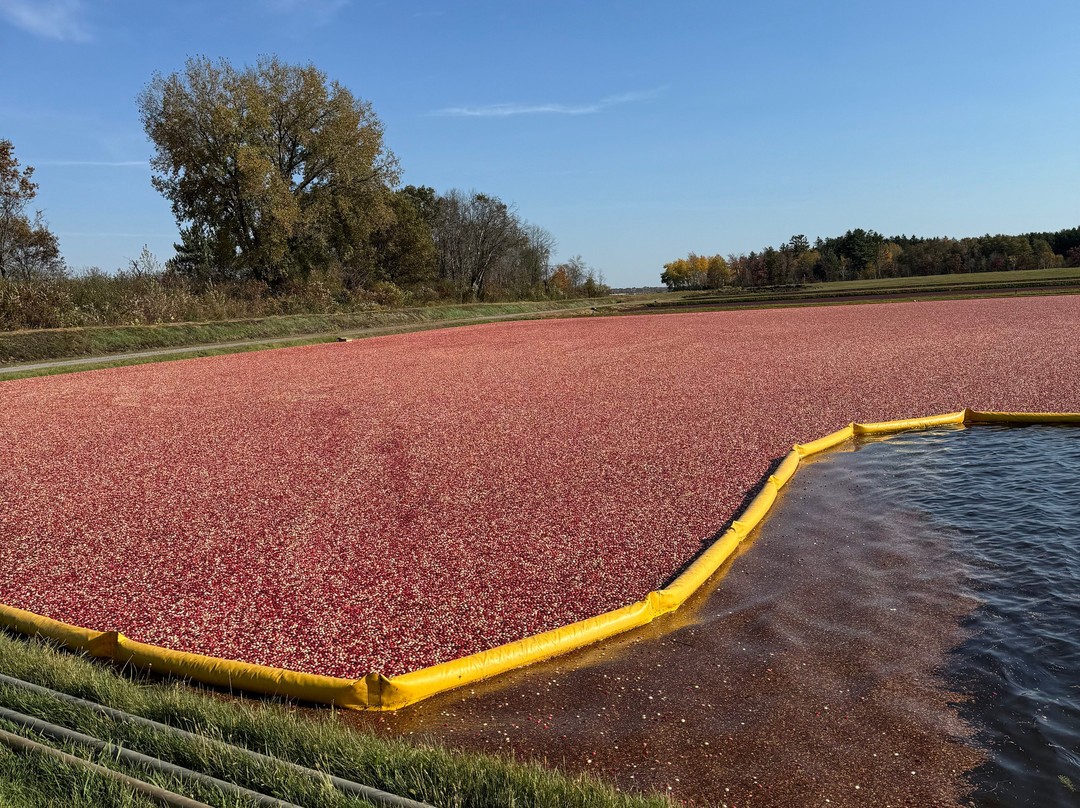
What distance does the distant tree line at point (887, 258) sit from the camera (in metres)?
79.2

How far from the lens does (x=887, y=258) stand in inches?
3654

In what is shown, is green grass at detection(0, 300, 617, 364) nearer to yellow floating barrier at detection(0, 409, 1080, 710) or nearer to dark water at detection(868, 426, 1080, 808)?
yellow floating barrier at detection(0, 409, 1080, 710)

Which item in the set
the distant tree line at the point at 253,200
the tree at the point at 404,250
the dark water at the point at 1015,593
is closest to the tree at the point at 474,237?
the tree at the point at 404,250

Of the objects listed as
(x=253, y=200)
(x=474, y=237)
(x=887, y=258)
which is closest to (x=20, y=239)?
(x=253, y=200)

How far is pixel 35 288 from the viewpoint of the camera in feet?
71.4

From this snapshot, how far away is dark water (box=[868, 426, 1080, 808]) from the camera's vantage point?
2.98 metres

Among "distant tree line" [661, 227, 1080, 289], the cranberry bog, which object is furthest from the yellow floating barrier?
"distant tree line" [661, 227, 1080, 289]

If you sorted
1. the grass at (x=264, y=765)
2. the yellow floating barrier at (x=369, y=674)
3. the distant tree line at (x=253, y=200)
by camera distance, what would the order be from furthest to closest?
1. the distant tree line at (x=253, y=200)
2. the yellow floating barrier at (x=369, y=674)
3. the grass at (x=264, y=765)

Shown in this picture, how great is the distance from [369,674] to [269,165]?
30.7 metres

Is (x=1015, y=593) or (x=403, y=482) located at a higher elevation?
(x=403, y=482)

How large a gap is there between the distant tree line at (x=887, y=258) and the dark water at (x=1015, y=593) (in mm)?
77573

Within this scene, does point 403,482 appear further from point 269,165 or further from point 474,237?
point 474,237

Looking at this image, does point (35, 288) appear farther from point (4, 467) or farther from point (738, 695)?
point (738, 695)

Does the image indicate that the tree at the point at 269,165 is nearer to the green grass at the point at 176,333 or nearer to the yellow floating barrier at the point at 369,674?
the green grass at the point at 176,333
